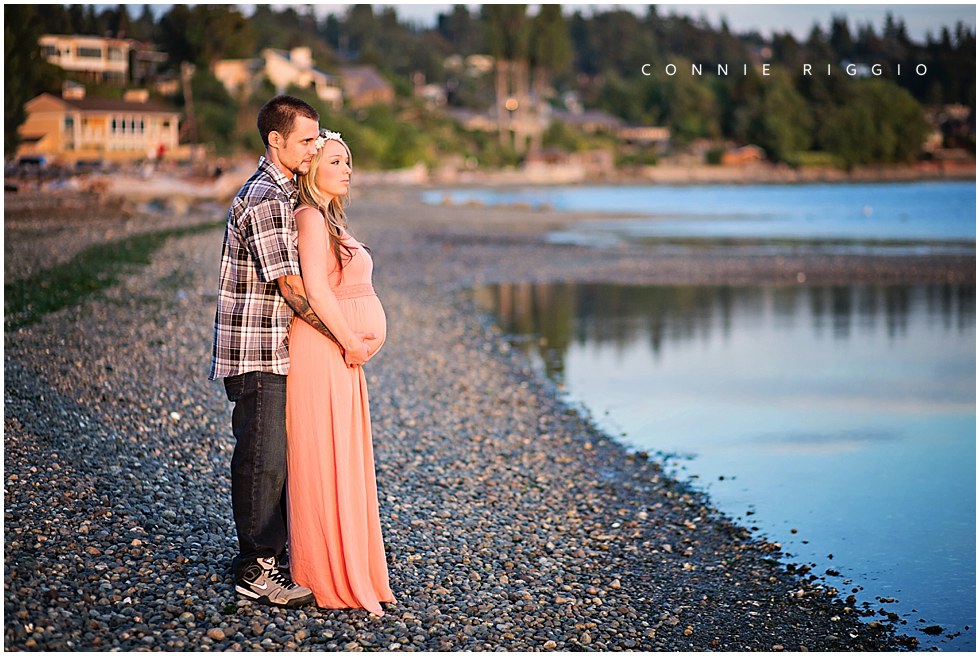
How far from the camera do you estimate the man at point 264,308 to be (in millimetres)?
4242

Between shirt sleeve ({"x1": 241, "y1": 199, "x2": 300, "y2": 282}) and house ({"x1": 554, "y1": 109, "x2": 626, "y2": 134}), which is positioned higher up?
house ({"x1": 554, "y1": 109, "x2": 626, "y2": 134})

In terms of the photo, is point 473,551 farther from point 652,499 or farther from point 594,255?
point 594,255

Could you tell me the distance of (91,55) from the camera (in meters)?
40.8

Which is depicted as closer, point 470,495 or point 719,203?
point 470,495

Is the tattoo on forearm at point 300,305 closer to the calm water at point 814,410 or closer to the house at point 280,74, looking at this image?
the calm water at point 814,410

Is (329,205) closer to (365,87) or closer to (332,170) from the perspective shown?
(332,170)

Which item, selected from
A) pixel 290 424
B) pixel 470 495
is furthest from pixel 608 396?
pixel 290 424

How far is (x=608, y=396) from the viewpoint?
35.6 feet

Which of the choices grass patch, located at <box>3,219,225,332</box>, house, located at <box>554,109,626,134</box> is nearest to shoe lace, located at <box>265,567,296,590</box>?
grass patch, located at <box>3,219,225,332</box>

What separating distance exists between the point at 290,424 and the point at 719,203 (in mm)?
62406

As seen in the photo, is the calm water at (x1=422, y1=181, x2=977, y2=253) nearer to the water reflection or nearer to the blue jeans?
the water reflection

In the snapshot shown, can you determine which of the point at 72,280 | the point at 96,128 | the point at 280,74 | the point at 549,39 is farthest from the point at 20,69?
the point at 549,39

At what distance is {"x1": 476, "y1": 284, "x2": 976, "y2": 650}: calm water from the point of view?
6562 millimetres

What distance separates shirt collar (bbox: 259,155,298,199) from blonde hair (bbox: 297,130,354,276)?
36 millimetres
